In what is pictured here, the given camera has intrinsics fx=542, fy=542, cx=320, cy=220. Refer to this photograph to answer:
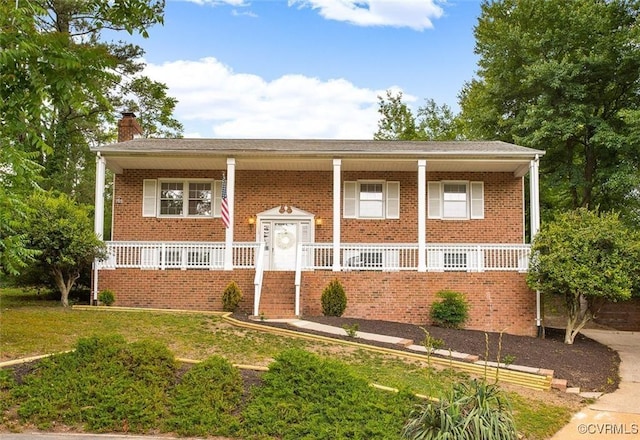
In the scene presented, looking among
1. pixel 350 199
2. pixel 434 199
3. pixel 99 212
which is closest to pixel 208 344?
pixel 99 212

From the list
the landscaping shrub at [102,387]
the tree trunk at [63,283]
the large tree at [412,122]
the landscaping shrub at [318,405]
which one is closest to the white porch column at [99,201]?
the tree trunk at [63,283]

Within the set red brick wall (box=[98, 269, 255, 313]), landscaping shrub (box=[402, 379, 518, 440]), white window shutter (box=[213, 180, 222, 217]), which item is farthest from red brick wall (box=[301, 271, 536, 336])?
landscaping shrub (box=[402, 379, 518, 440])

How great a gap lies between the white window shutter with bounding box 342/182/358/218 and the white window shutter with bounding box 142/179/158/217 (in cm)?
599

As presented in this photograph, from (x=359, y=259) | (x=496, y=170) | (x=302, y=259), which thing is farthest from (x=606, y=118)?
(x=302, y=259)

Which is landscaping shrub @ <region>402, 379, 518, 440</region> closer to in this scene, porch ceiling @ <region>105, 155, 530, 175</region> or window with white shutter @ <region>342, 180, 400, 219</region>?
porch ceiling @ <region>105, 155, 530, 175</region>

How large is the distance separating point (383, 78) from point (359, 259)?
19.6m

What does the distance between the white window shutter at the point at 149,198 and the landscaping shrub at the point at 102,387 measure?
9.68 meters

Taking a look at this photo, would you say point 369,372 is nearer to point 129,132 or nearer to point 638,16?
point 129,132

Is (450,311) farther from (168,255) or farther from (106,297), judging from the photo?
(106,297)

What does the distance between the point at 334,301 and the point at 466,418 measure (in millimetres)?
8144

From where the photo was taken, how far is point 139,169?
55.8 ft

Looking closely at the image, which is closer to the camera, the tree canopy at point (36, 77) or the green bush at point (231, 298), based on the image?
the tree canopy at point (36, 77)

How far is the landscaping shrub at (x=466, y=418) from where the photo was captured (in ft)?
17.7

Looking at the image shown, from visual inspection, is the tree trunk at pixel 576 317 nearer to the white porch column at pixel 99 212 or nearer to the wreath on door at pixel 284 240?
the wreath on door at pixel 284 240
